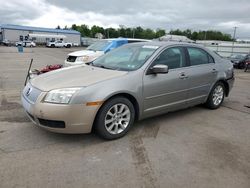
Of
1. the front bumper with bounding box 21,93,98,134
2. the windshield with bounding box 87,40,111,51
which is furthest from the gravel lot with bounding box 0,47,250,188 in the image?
the windshield with bounding box 87,40,111,51

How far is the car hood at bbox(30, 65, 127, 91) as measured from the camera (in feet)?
12.2

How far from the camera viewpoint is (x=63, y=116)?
352 centimetres

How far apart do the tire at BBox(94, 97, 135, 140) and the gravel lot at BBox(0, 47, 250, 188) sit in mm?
141

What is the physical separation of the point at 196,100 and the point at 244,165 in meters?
2.14

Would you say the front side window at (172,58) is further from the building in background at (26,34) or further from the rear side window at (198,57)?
the building in background at (26,34)

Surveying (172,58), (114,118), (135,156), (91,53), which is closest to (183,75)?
(172,58)

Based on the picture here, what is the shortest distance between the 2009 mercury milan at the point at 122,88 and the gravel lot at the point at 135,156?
0.99 feet

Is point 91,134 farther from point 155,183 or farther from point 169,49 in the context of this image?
point 169,49

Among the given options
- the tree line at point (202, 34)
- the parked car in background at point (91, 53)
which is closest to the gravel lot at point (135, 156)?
the parked car in background at point (91, 53)

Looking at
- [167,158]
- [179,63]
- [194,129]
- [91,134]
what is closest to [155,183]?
[167,158]

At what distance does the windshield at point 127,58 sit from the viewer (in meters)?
4.41

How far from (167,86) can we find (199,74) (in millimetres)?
1032

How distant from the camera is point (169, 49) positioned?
4777 millimetres

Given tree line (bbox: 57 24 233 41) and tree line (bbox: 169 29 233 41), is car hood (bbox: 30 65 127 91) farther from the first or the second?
tree line (bbox: 169 29 233 41)
